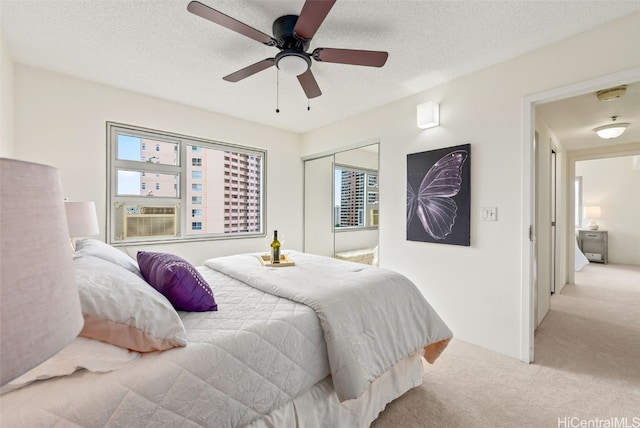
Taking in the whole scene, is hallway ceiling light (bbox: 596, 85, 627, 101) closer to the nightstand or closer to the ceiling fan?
the ceiling fan

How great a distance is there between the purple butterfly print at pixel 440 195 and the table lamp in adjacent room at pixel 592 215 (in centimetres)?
605

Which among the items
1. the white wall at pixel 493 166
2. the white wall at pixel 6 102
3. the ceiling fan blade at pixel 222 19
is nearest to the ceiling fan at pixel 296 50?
the ceiling fan blade at pixel 222 19

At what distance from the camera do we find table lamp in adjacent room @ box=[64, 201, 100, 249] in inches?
85.3

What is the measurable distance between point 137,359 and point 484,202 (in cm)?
277

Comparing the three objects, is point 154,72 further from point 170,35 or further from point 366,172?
point 366,172

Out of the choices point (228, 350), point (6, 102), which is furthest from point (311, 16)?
point (6, 102)

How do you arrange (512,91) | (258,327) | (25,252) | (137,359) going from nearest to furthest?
(25,252), (137,359), (258,327), (512,91)

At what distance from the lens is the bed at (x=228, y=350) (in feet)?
3.00

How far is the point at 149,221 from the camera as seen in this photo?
3.34m

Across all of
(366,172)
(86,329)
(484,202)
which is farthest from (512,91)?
(86,329)

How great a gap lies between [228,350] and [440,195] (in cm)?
247

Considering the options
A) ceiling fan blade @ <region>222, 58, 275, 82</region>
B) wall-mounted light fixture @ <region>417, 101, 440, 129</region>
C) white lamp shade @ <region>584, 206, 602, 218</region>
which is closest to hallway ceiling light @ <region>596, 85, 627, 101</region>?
wall-mounted light fixture @ <region>417, 101, 440, 129</region>

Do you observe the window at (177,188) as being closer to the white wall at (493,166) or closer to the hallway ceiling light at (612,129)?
the white wall at (493,166)

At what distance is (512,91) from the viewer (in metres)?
2.46
